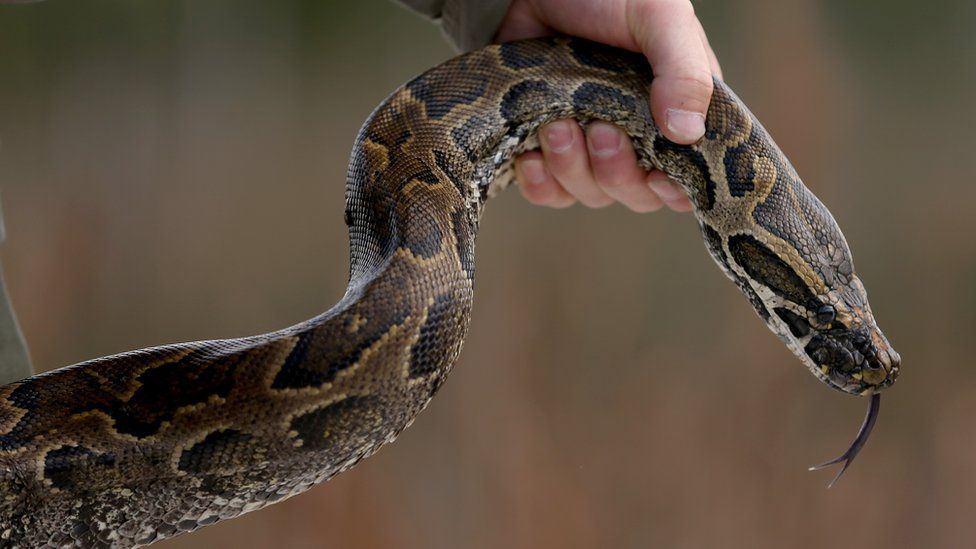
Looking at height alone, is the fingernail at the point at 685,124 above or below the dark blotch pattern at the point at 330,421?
above

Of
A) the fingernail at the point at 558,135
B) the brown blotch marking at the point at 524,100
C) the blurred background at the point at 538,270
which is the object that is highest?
the brown blotch marking at the point at 524,100

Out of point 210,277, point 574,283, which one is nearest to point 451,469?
point 574,283

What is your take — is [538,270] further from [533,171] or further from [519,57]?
[519,57]

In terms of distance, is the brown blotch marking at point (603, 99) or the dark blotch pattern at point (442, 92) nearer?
the dark blotch pattern at point (442, 92)

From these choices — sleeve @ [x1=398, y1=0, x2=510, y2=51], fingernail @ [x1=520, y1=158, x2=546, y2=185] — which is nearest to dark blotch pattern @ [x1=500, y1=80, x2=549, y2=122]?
fingernail @ [x1=520, y1=158, x2=546, y2=185]

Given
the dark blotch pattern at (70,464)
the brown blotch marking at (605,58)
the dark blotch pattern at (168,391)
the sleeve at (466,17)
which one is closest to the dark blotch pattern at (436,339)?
the dark blotch pattern at (168,391)

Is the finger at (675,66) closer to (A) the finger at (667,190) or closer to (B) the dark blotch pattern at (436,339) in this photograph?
(A) the finger at (667,190)

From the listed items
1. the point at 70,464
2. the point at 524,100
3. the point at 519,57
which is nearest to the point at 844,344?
the point at 524,100
